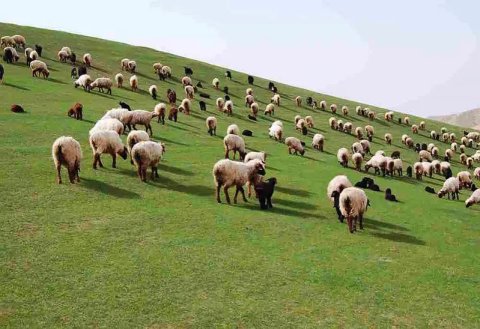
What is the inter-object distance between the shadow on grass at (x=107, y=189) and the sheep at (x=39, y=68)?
28.4 meters

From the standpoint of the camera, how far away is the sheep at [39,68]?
43234 millimetres

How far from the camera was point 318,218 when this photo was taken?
755 inches

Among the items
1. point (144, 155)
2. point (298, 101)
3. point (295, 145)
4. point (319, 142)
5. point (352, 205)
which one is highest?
point (298, 101)

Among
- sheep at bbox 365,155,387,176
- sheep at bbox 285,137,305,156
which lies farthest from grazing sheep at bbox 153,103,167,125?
sheep at bbox 365,155,387,176

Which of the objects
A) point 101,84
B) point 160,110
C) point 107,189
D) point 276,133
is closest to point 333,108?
point 276,133

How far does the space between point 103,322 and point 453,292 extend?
9859 mm

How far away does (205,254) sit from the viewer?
14016 mm

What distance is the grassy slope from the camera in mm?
11055

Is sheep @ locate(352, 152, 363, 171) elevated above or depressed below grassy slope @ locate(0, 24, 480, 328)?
above

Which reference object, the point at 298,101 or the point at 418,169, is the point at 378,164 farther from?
the point at 298,101

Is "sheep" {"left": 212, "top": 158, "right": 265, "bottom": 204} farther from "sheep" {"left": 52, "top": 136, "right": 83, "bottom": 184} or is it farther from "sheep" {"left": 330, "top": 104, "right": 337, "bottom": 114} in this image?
"sheep" {"left": 330, "top": 104, "right": 337, "bottom": 114}

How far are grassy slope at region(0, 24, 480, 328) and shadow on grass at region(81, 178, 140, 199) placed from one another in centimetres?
8

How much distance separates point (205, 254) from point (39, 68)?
36.4m

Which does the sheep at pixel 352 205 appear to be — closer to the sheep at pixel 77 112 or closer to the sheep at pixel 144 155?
the sheep at pixel 144 155
